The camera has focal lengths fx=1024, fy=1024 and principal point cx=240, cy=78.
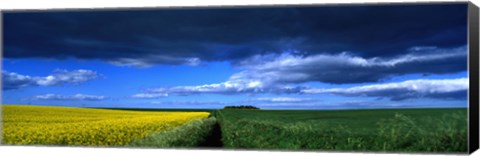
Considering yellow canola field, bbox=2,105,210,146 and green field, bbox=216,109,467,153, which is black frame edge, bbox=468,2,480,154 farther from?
yellow canola field, bbox=2,105,210,146

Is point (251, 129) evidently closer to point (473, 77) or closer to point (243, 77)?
point (243, 77)

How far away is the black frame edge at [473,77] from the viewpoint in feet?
46.7

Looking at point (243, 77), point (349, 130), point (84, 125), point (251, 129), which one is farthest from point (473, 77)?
point (84, 125)

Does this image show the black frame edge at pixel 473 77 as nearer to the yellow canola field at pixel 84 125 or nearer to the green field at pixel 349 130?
the green field at pixel 349 130

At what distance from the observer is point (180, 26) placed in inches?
617

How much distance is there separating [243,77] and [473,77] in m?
3.42

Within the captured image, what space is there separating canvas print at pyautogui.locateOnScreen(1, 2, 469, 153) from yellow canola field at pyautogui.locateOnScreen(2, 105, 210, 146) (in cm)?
2

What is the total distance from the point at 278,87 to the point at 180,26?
1787mm

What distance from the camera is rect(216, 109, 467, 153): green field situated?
47.7ft

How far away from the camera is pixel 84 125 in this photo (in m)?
17.1

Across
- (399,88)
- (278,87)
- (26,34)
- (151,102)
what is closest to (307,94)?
(278,87)

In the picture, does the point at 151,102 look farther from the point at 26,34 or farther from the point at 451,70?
the point at 451,70

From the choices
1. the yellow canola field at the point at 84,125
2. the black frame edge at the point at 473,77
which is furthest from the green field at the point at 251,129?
the black frame edge at the point at 473,77

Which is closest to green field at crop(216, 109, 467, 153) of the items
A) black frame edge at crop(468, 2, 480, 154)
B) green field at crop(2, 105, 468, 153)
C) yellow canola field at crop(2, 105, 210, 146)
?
green field at crop(2, 105, 468, 153)
